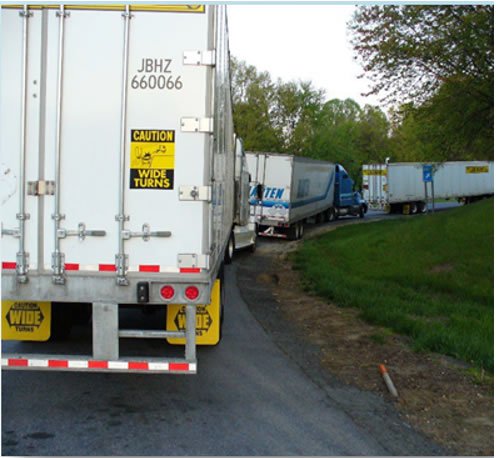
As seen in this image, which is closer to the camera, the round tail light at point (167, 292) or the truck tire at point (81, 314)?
the round tail light at point (167, 292)

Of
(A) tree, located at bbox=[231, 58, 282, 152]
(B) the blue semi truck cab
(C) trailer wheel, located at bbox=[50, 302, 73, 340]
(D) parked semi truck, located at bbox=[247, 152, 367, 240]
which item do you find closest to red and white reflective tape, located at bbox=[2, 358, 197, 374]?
(C) trailer wheel, located at bbox=[50, 302, 73, 340]

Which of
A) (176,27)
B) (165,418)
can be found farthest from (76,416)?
(176,27)

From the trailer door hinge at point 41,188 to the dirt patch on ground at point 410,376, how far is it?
3684mm

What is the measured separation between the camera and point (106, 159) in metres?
4.75

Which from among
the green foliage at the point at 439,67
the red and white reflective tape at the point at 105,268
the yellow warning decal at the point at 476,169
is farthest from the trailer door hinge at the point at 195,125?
the yellow warning decal at the point at 476,169

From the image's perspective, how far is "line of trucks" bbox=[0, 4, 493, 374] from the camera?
471 centimetres

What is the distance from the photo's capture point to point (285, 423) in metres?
4.96

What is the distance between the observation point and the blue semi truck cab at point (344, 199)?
3328 cm

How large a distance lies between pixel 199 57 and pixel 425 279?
825cm

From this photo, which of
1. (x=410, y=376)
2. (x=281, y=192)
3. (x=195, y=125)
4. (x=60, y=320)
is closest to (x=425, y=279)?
(x=410, y=376)

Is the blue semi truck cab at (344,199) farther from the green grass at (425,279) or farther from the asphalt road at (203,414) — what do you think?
the asphalt road at (203,414)

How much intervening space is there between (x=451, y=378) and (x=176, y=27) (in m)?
4.61

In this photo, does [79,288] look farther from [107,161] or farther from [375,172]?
[375,172]

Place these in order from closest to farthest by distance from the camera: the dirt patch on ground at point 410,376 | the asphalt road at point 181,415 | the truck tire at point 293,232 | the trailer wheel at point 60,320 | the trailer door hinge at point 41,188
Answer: the asphalt road at point 181,415, the trailer door hinge at point 41,188, the dirt patch on ground at point 410,376, the trailer wheel at point 60,320, the truck tire at point 293,232
